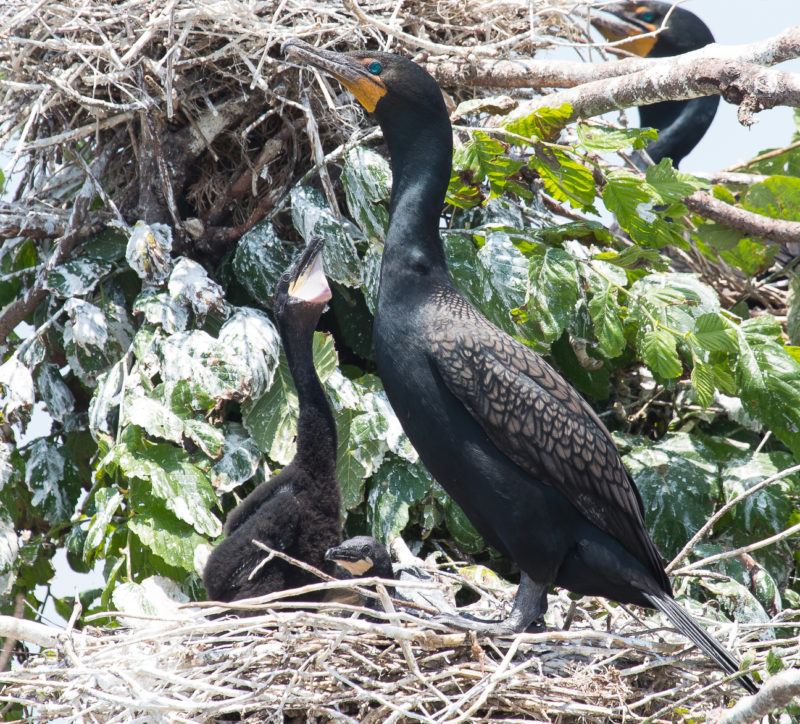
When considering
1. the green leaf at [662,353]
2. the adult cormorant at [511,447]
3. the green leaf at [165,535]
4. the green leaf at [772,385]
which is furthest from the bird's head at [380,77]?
the green leaf at [165,535]

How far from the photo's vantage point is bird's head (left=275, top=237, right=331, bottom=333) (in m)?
4.16

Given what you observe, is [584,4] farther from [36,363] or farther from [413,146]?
[36,363]

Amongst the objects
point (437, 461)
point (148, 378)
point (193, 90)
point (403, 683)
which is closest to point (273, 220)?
point (193, 90)

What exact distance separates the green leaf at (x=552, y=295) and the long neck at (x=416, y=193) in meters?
0.84

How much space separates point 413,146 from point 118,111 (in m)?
2.07

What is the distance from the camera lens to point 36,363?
189 inches

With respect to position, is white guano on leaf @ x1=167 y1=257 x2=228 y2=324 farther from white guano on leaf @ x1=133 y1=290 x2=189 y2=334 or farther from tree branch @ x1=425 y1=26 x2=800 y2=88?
tree branch @ x1=425 y1=26 x2=800 y2=88

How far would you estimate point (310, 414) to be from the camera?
395cm

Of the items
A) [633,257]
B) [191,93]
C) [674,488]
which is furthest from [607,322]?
[191,93]

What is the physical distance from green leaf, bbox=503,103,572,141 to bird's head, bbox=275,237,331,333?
3.25ft

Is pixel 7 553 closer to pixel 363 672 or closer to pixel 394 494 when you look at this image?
pixel 394 494

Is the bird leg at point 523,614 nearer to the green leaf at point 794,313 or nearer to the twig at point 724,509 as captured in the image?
the twig at point 724,509

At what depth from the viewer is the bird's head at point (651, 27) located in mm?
6594

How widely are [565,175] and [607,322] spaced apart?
0.72 m
